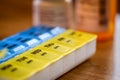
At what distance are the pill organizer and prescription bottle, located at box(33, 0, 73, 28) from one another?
76mm

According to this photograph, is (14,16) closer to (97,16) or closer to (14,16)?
(14,16)

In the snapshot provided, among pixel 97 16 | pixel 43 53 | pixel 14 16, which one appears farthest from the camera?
pixel 14 16

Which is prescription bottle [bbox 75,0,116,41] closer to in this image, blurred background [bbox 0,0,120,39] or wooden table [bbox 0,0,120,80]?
wooden table [bbox 0,0,120,80]

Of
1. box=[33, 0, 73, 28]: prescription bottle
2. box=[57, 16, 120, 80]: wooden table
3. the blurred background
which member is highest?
box=[33, 0, 73, 28]: prescription bottle

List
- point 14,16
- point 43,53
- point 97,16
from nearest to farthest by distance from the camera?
1. point 43,53
2. point 97,16
3. point 14,16

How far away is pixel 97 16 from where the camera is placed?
0.58 metres

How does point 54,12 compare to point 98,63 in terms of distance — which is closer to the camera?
point 98,63

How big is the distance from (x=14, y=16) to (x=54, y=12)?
0.57 feet

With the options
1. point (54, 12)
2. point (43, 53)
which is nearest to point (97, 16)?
point (54, 12)

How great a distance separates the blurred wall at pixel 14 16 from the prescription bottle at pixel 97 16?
0.13 meters

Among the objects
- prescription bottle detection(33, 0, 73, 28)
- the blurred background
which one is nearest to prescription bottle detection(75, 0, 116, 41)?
prescription bottle detection(33, 0, 73, 28)

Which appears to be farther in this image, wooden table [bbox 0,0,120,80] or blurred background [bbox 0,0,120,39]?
blurred background [bbox 0,0,120,39]

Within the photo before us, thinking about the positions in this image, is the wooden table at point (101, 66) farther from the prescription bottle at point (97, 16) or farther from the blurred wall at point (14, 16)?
the blurred wall at point (14, 16)

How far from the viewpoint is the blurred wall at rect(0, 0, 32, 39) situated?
0.64m
